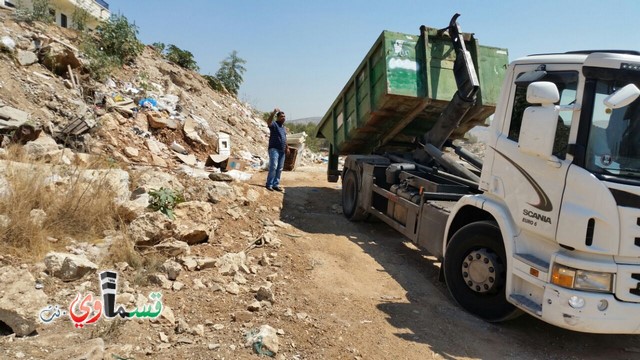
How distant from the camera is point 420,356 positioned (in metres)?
3.54

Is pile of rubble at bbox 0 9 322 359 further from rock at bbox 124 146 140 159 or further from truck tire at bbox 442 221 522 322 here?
truck tire at bbox 442 221 522 322

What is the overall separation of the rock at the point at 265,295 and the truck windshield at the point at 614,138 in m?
2.81

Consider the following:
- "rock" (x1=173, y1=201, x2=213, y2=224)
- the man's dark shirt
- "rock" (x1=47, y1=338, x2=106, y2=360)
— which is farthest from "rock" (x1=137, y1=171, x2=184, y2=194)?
"rock" (x1=47, y1=338, x2=106, y2=360)

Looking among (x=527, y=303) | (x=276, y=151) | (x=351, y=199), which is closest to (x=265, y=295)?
(x=527, y=303)

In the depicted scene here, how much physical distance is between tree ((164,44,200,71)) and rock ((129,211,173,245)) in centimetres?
1564

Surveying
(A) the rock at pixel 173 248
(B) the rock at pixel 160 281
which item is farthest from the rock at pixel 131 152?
(B) the rock at pixel 160 281

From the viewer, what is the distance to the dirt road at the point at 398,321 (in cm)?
362

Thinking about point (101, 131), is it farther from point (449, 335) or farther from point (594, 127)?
point (594, 127)

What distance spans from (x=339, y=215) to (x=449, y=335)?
429 centimetres

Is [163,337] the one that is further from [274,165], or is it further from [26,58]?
[26,58]

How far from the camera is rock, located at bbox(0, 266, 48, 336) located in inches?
118

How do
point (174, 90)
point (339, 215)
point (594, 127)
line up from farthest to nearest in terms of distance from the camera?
point (174, 90) → point (339, 215) → point (594, 127)

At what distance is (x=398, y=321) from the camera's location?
412 cm

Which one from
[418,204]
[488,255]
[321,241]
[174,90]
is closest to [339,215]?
[321,241]
